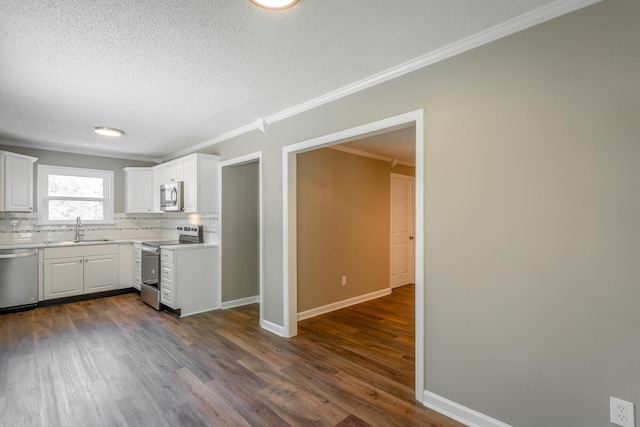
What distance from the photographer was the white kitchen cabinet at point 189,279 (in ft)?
14.0

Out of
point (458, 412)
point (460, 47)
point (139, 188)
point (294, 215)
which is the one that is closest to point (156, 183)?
point (139, 188)

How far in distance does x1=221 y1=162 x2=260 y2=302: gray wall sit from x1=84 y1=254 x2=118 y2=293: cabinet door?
7.14 feet

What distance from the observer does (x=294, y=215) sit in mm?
3551

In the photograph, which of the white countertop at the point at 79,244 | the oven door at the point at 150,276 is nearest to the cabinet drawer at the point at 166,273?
the oven door at the point at 150,276

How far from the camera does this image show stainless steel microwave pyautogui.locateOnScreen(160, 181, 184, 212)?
4797 millimetres

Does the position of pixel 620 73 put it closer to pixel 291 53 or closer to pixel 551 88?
pixel 551 88

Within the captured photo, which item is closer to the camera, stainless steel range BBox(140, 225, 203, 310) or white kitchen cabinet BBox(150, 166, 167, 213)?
stainless steel range BBox(140, 225, 203, 310)

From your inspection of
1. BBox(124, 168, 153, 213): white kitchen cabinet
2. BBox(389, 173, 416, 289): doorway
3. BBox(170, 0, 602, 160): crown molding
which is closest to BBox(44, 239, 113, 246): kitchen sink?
BBox(124, 168, 153, 213): white kitchen cabinet

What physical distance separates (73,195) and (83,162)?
0.59m

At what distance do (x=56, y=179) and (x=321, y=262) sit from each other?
4.65 metres

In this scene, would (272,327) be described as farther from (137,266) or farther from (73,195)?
(73,195)

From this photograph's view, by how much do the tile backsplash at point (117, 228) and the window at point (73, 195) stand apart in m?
0.13

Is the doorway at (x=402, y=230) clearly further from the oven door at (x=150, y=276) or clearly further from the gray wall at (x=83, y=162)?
the gray wall at (x=83, y=162)

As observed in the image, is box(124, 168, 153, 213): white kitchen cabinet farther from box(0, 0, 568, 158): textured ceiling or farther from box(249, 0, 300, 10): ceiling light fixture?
box(249, 0, 300, 10): ceiling light fixture
